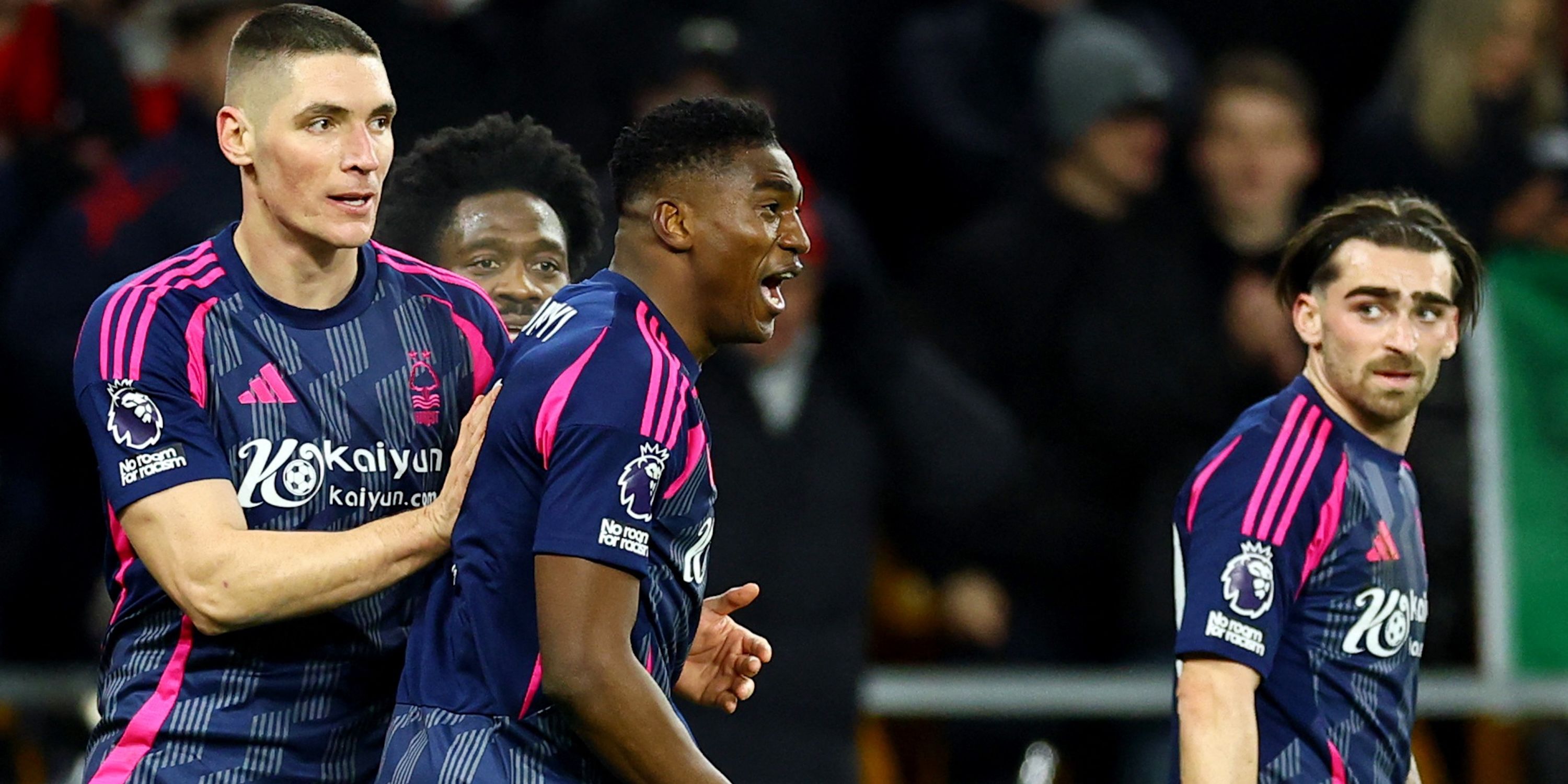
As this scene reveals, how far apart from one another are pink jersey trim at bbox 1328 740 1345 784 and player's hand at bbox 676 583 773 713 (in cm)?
120

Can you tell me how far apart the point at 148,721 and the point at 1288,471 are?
7.73ft

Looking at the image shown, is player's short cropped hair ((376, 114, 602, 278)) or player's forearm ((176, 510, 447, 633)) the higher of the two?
player's short cropped hair ((376, 114, 602, 278))

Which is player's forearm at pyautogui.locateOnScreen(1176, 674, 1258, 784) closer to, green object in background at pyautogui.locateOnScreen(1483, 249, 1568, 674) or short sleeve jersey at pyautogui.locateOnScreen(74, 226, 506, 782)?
short sleeve jersey at pyautogui.locateOnScreen(74, 226, 506, 782)

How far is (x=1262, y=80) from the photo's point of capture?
891 cm

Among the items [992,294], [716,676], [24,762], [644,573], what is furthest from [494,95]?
[644,573]

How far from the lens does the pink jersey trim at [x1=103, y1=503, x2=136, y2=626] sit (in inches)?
179

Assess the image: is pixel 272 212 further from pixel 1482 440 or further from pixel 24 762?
pixel 1482 440

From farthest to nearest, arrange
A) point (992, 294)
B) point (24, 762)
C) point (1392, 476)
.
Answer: point (992, 294) < point (24, 762) < point (1392, 476)

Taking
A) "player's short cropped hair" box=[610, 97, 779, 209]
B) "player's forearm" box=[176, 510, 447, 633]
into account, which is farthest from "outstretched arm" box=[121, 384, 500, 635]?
"player's short cropped hair" box=[610, 97, 779, 209]

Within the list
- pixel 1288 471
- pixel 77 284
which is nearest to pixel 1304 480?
pixel 1288 471

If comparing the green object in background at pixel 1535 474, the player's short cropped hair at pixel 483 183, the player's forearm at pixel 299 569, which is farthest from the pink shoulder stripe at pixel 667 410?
the green object in background at pixel 1535 474

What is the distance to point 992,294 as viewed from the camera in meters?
8.58

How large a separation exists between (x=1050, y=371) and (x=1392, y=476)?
3534mm

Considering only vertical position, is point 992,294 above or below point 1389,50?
below
